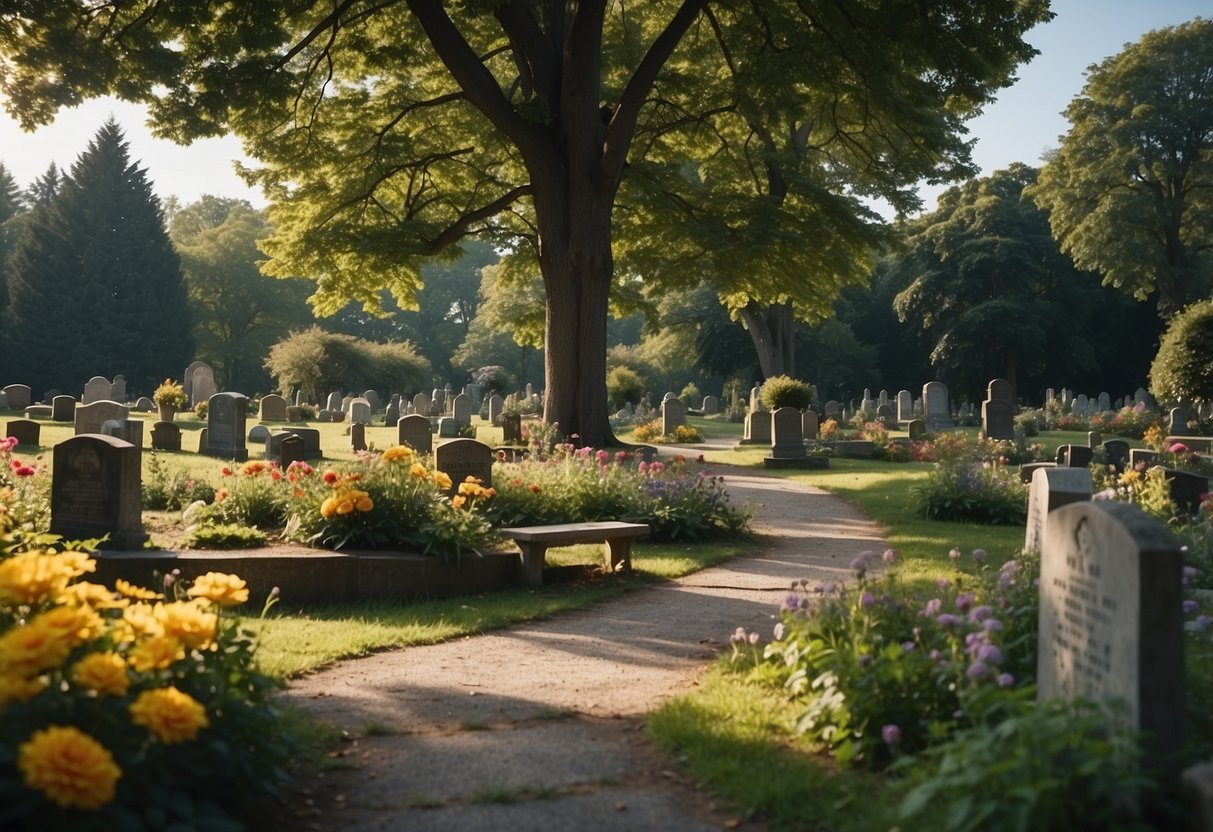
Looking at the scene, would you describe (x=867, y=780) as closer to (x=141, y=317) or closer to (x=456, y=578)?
(x=456, y=578)

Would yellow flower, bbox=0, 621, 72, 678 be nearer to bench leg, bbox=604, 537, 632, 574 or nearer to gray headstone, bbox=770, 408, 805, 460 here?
bench leg, bbox=604, 537, 632, 574

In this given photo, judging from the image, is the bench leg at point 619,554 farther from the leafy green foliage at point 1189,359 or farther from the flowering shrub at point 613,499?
the leafy green foliage at point 1189,359

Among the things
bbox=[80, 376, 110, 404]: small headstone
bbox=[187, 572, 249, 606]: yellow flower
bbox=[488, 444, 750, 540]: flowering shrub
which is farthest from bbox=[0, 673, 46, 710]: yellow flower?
bbox=[80, 376, 110, 404]: small headstone

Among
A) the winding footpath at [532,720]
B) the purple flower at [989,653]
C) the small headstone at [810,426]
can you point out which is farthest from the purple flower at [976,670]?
the small headstone at [810,426]

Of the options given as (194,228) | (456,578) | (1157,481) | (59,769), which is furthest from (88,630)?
(194,228)

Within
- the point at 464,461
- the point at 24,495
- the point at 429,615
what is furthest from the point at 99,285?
the point at 429,615

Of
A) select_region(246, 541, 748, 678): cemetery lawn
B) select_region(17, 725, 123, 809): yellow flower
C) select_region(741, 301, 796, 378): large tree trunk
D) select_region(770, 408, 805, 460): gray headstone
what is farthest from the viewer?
select_region(741, 301, 796, 378): large tree trunk

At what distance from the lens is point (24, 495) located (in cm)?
1045

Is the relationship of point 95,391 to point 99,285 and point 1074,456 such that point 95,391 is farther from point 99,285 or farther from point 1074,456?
point 1074,456

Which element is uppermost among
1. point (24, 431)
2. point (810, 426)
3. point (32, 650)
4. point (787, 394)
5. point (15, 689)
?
point (787, 394)

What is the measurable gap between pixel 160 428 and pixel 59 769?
68.2 feet

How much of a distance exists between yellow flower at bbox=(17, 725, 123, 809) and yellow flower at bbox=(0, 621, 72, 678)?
29 cm

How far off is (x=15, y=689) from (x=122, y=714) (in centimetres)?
38

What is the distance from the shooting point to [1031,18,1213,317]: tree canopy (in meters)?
40.8
